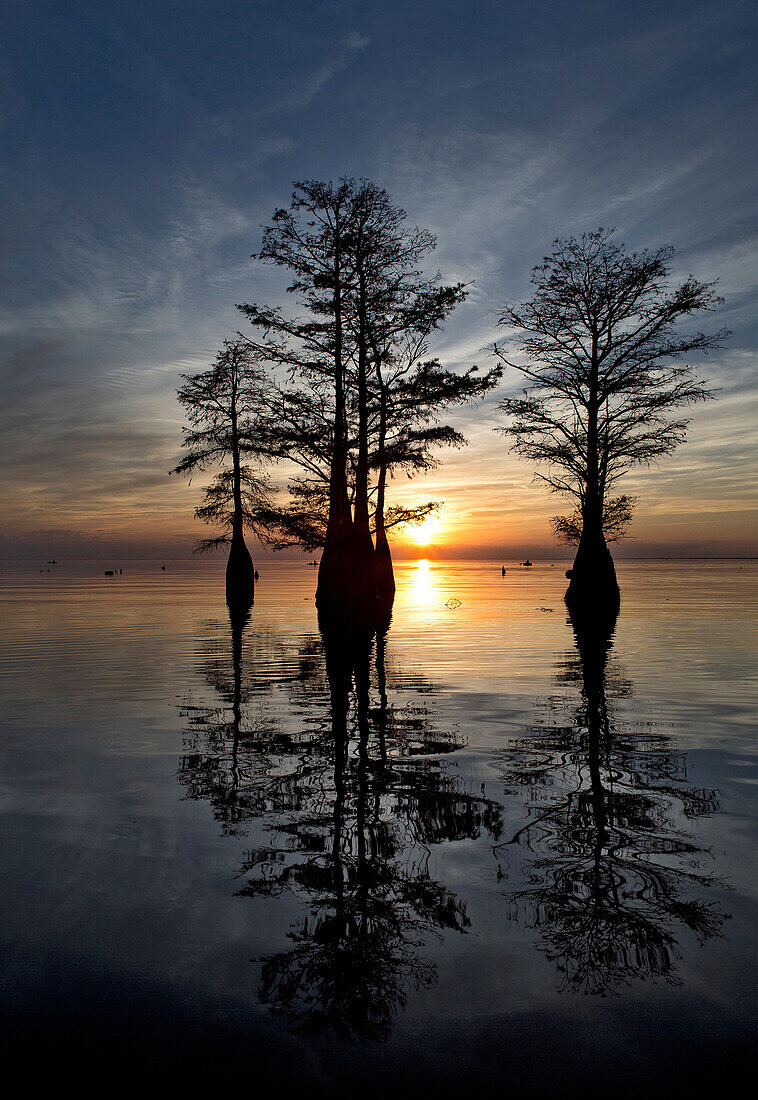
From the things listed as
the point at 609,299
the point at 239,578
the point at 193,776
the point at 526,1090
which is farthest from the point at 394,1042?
the point at 239,578

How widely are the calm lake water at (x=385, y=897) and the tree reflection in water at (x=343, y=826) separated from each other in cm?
2

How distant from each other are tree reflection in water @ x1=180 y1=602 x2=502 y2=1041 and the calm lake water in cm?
2

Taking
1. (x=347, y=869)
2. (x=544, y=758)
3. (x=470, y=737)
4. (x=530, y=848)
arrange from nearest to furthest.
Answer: (x=347, y=869) < (x=530, y=848) < (x=544, y=758) < (x=470, y=737)

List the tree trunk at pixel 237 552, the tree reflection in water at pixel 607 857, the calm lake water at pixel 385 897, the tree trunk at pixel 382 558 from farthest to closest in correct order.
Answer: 1. the tree trunk at pixel 237 552
2. the tree trunk at pixel 382 558
3. the tree reflection in water at pixel 607 857
4. the calm lake water at pixel 385 897

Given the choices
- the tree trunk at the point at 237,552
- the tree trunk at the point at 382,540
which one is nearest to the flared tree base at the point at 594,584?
the tree trunk at the point at 382,540

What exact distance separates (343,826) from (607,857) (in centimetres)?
169

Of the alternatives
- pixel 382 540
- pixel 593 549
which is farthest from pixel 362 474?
pixel 593 549

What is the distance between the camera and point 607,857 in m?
4.15

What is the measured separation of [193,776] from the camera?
596cm

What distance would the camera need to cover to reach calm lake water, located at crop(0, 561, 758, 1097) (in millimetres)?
2615

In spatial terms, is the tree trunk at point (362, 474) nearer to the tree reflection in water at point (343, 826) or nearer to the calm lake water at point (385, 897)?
the tree reflection in water at point (343, 826)

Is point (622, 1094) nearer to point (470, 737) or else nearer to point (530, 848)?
point (530, 848)

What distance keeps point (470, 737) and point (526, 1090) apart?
4.95m

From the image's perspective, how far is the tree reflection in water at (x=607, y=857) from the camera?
10.6 feet
